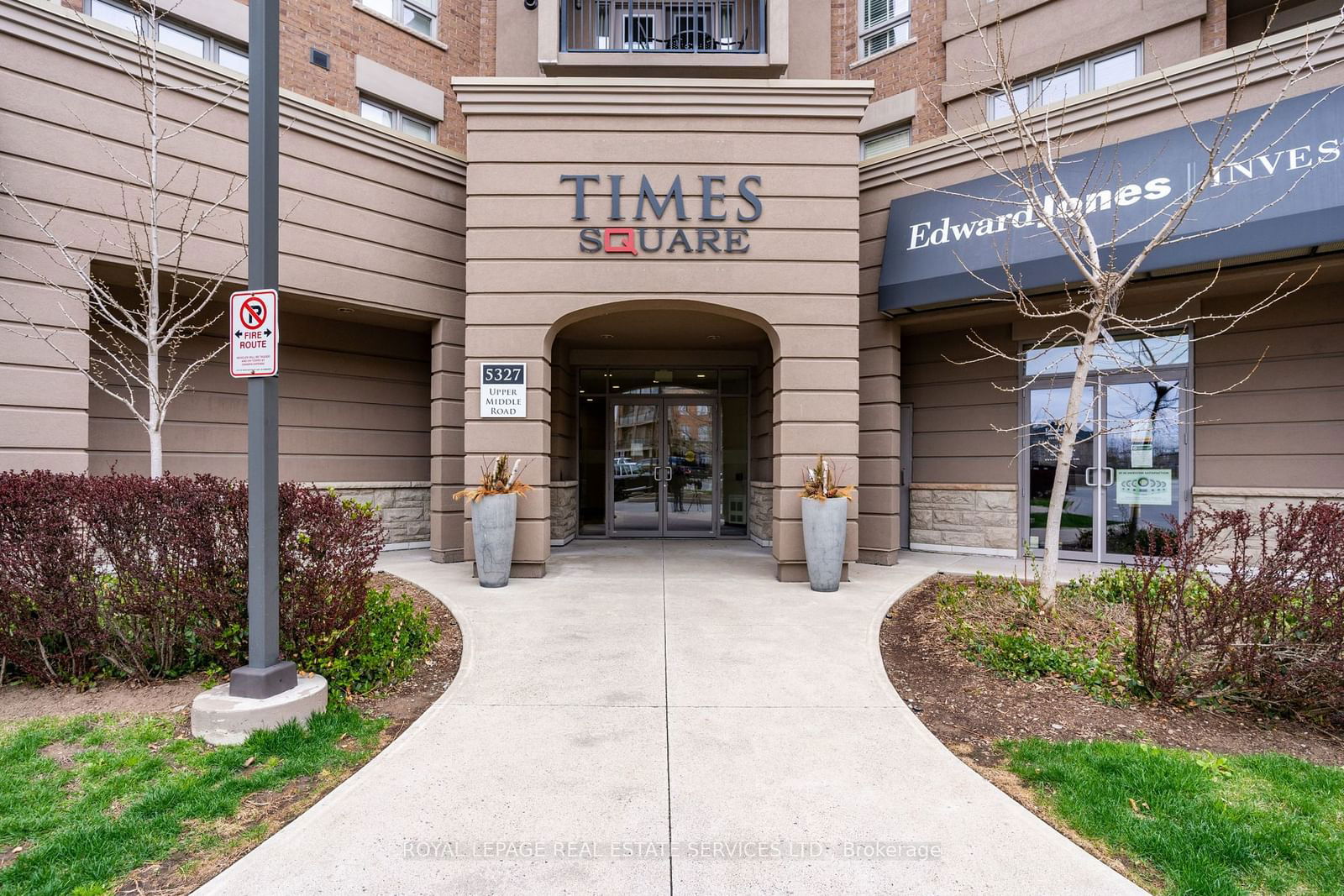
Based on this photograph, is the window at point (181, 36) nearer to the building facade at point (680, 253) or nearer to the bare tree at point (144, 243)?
the building facade at point (680, 253)

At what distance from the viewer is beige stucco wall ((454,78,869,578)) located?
26.3ft

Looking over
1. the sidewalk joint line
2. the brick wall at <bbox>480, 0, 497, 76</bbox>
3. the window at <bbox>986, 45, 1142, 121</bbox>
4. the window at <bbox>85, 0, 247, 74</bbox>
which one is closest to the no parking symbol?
the sidewalk joint line

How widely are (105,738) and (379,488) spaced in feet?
21.6

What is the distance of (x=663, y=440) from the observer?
12273mm

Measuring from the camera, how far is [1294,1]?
30.6 ft

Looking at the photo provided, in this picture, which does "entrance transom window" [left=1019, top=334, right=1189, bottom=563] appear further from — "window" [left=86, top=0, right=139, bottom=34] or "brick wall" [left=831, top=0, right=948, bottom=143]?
"window" [left=86, top=0, right=139, bottom=34]

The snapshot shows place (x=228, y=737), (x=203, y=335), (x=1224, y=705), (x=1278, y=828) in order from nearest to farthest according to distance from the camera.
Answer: (x=1278, y=828), (x=228, y=737), (x=1224, y=705), (x=203, y=335)

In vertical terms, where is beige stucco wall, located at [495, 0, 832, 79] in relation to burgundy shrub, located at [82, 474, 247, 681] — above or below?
above

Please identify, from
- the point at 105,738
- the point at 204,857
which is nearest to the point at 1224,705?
the point at 204,857

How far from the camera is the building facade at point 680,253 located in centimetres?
687

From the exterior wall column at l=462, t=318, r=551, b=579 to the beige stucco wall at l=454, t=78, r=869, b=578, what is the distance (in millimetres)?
15

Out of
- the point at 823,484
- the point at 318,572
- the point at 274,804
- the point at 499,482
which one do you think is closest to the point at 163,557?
the point at 318,572

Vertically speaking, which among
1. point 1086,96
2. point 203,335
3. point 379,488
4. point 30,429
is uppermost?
Result: point 1086,96

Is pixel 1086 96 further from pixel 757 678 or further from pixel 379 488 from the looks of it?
pixel 379 488
